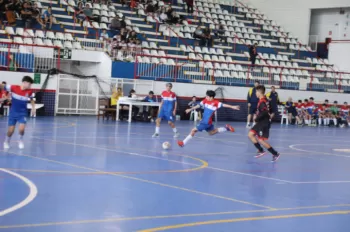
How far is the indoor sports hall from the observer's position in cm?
891

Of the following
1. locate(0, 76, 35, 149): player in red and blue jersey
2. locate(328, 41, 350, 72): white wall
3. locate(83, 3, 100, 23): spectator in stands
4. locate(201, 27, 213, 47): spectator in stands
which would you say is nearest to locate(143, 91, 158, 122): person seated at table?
locate(83, 3, 100, 23): spectator in stands

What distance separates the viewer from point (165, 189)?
10.6 m

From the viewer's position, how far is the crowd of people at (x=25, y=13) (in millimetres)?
34562

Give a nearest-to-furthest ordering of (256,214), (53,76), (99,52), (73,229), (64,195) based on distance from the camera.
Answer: (73,229) < (256,214) < (64,195) < (53,76) < (99,52)

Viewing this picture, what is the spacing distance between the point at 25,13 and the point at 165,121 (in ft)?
31.6

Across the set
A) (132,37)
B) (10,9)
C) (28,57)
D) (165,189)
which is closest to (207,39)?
(132,37)

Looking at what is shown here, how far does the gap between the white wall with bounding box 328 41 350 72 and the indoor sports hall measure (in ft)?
0.39

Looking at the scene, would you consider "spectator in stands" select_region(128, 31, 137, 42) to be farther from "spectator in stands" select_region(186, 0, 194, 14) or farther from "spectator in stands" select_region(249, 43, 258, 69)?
"spectator in stands" select_region(186, 0, 194, 14)

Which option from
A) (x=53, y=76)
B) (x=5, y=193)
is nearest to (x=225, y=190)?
(x=5, y=193)

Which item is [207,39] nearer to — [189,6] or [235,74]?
[235,74]

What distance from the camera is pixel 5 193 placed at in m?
9.38

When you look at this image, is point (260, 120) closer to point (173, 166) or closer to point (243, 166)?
point (243, 166)

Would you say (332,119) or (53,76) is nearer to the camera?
(53,76)

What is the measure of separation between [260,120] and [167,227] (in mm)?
9206
